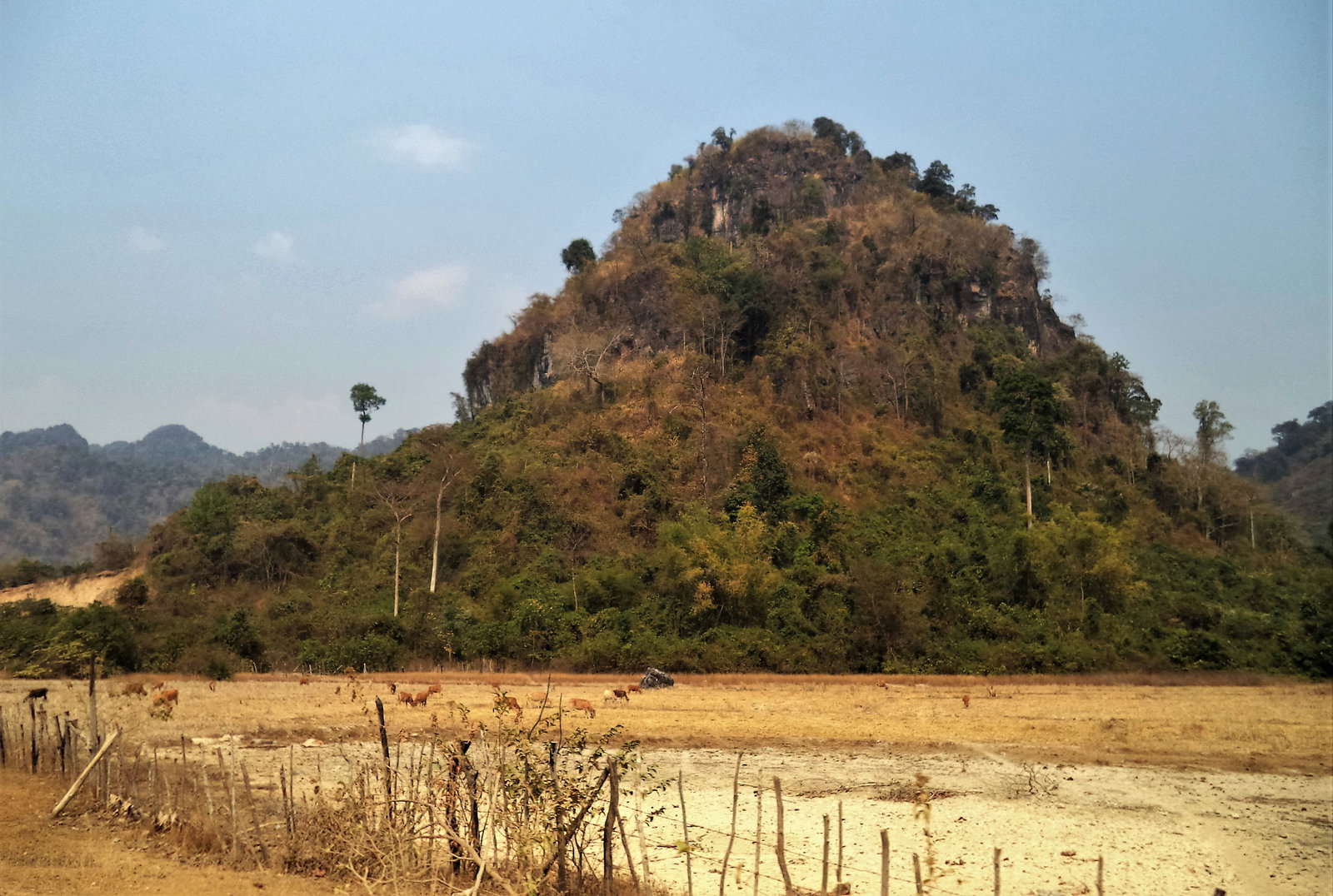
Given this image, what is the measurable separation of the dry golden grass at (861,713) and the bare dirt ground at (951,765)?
0.35 feet

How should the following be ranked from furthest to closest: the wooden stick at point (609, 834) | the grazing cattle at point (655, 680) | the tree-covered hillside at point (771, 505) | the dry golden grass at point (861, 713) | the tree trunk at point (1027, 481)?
the tree trunk at point (1027, 481) → the tree-covered hillside at point (771, 505) → the grazing cattle at point (655, 680) → the dry golden grass at point (861, 713) → the wooden stick at point (609, 834)

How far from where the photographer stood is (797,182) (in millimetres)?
80562

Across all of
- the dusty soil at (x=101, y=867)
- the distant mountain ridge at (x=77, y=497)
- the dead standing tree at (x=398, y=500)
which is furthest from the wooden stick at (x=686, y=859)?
the distant mountain ridge at (x=77, y=497)

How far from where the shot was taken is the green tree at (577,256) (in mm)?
70625

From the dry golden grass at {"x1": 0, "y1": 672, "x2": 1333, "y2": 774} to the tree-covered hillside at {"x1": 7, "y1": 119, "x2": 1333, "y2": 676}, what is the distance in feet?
10.1

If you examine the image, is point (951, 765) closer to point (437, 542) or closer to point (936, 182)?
point (437, 542)

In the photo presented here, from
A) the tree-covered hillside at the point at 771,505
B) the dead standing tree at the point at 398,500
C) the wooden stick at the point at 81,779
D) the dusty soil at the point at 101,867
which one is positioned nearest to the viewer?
the dusty soil at the point at 101,867

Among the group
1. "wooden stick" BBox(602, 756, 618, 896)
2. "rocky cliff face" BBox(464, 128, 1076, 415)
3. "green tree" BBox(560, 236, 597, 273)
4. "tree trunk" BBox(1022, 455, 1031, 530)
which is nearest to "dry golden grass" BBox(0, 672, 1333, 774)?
"wooden stick" BBox(602, 756, 618, 896)

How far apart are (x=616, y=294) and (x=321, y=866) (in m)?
56.6

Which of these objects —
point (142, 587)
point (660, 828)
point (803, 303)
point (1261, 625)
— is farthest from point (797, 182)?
point (660, 828)

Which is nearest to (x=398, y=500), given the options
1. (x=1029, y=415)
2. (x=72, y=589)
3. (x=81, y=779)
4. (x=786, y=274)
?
(x=72, y=589)

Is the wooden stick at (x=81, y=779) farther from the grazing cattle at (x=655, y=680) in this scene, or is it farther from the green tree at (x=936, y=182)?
the green tree at (x=936, y=182)

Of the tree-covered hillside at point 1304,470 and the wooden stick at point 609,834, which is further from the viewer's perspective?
the tree-covered hillside at point 1304,470

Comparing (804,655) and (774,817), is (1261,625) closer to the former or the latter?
(804,655)
